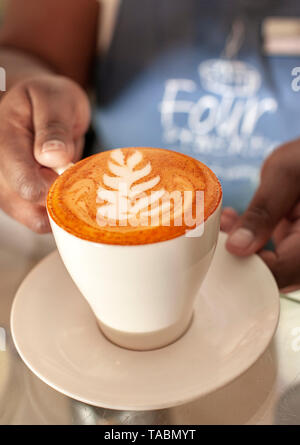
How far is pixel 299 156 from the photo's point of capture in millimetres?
561

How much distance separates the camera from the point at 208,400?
332 mm

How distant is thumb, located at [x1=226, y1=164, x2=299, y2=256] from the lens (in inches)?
17.2

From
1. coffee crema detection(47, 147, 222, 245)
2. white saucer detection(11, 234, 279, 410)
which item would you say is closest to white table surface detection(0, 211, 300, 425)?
white saucer detection(11, 234, 279, 410)

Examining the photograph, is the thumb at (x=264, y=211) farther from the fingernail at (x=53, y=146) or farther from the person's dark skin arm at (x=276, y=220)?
the fingernail at (x=53, y=146)

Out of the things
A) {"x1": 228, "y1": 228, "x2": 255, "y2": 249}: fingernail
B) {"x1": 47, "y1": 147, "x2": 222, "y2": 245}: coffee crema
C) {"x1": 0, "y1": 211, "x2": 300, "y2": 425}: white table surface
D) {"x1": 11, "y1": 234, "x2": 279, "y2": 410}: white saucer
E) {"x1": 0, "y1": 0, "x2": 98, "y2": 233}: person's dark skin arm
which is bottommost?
{"x1": 0, "y1": 211, "x2": 300, "y2": 425}: white table surface

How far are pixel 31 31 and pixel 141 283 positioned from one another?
778 millimetres

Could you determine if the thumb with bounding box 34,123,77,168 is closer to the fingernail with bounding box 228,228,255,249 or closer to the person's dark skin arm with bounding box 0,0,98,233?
the person's dark skin arm with bounding box 0,0,98,233

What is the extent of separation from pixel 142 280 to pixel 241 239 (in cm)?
17

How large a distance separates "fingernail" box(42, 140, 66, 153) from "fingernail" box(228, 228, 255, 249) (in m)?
0.19

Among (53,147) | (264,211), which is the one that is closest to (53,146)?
(53,147)

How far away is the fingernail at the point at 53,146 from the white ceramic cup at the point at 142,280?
11 centimetres

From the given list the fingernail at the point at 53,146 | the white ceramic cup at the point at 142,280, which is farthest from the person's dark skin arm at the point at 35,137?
the white ceramic cup at the point at 142,280

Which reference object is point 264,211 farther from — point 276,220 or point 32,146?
point 32,146
